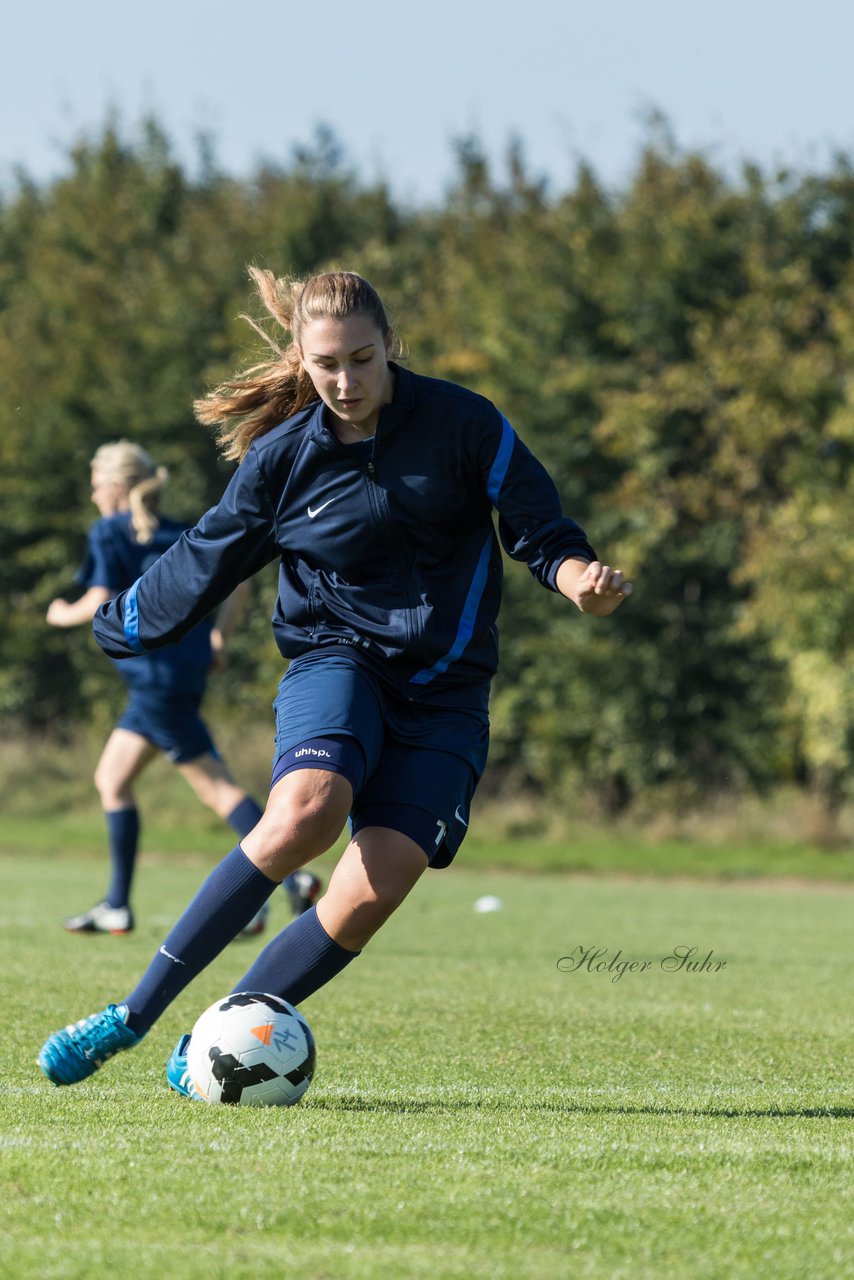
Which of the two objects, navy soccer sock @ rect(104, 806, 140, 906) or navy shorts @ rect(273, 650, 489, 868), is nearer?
Result: navy shorts @ rect(273, 650, 489, 868)

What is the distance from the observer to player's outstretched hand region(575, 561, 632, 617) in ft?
14.0

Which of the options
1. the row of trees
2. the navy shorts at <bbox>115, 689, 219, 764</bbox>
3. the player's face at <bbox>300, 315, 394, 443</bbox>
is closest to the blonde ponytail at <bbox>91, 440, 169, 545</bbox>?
the navy shorts at <bbox>115, 689, 219, 764</bbox>

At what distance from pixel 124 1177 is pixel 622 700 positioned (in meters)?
17.8

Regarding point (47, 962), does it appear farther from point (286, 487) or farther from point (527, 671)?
point (527, 671)

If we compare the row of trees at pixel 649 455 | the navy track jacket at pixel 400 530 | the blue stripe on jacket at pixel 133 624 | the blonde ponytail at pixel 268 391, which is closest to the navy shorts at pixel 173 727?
the blue stripe on jacket at pixel 133 624

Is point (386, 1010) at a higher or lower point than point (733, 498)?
lower

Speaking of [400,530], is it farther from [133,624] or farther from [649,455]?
[649,455]

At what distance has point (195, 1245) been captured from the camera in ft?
9.45

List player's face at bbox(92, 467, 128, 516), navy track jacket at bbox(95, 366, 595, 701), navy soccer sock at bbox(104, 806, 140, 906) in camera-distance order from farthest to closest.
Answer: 1. player's face at bbox(92, 467, 128, 516)
2. navy soccer sock at bbox(104, 806, 140, 906)
3. navy track jacket at bbox(95, 366, 595, 701)

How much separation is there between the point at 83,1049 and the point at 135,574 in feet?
17.1

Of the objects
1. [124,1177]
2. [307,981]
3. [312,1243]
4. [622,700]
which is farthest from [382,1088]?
[622,700]

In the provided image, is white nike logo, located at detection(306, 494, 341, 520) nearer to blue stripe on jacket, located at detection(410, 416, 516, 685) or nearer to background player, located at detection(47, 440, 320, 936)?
blue stripe on jacket, located at detection(410, 416, 516, 685)

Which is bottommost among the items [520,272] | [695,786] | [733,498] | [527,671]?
[695,786]

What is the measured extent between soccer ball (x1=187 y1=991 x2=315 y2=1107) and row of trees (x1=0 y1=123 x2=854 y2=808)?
15140 millimetres
